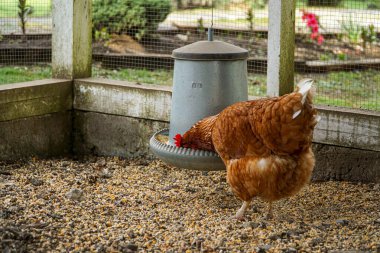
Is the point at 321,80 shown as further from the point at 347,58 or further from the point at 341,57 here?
the point at 347,58

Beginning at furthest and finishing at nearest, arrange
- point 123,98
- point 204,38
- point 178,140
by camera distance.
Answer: point 204,38 < point 123,98 < point 178,140

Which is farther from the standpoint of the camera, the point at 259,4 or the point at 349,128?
the point at 259,4

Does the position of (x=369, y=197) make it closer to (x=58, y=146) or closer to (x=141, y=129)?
(x=141, y=129)

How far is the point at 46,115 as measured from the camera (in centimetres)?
541

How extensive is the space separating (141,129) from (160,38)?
311cm

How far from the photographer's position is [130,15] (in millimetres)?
7734

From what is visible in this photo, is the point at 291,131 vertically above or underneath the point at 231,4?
underneath

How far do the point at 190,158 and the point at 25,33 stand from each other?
325 centimetres

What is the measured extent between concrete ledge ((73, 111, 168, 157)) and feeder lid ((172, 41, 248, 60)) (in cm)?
127

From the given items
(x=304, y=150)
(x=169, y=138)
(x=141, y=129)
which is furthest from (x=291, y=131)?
(x=141, y=129)

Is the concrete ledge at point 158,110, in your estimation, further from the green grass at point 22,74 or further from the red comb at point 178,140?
the red comb at point 178,140

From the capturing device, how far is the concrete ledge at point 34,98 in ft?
16.7

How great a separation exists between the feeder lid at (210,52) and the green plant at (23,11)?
Result: 2407 millimetres

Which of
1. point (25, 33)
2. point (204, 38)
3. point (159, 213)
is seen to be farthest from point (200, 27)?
point (159, 213)
